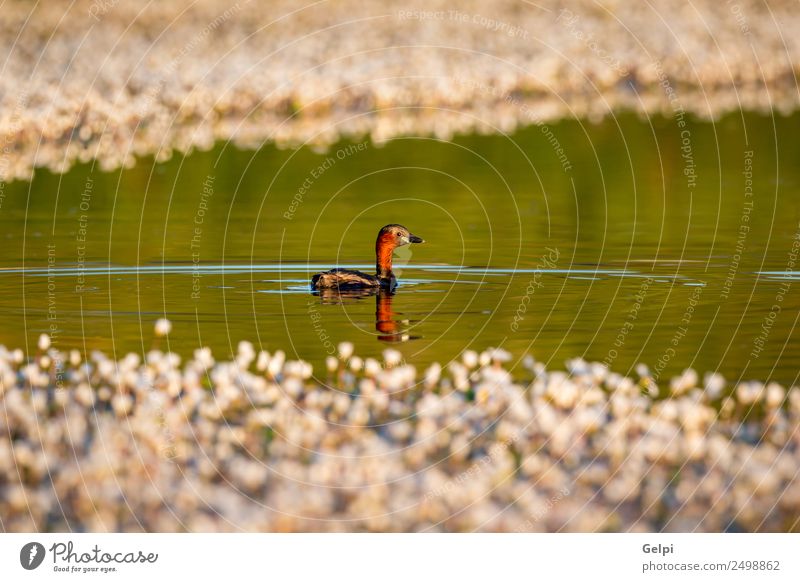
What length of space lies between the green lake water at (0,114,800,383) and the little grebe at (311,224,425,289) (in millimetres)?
264

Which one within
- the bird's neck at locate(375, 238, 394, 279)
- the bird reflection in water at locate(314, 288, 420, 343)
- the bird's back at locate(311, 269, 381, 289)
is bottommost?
the bird reflection in water at locate(314, 288, 420, 343)

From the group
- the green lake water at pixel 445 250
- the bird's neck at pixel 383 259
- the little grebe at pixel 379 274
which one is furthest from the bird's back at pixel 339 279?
the bird's neck at pixel 383 259

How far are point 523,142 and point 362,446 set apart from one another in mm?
26351

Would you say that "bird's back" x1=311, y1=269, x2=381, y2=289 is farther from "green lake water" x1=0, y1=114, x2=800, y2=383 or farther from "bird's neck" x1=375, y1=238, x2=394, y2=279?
"bird's neck" x1=375, y1=238, x2=394, y2=279

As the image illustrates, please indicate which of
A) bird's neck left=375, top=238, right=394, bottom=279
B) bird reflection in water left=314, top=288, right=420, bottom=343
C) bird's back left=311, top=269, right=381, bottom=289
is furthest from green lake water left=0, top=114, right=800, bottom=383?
bird's neck left=375, top=238, right=394, bottom=279

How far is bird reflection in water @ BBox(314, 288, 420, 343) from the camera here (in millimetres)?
16219

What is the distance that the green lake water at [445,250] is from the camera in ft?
52.6

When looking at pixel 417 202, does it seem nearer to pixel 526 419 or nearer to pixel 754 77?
pixel 526 419

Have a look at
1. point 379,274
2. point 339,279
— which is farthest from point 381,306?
point 379,274

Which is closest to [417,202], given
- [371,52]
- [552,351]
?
[552,351]

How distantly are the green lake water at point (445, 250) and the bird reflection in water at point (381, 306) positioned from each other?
0.05 meters

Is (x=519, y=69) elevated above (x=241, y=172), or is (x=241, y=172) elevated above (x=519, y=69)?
(x=519, y=69)

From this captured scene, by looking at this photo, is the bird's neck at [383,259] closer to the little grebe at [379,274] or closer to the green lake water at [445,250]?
the little grebe at [379,274]

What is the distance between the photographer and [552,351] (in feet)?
50.1
